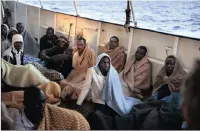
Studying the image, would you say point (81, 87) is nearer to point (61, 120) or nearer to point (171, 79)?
point (171, 79)

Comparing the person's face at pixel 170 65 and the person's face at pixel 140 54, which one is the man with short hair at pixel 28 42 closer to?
the person's face at pixel 140 54

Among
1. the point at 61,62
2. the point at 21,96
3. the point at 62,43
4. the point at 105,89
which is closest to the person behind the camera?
the point at 21,96

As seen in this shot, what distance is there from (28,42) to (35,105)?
232cm

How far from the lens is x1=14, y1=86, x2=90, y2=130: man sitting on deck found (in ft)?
4.96

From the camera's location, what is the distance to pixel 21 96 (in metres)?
2.07

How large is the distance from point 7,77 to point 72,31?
174cm

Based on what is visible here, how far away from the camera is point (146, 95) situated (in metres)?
2.75

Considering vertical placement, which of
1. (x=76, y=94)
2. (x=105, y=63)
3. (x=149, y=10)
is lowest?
(x=76, y=94)

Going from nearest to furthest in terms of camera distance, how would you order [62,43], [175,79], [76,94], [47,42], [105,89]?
1. [105,89]
2. [175,79]
3. [76,94]
4. [62,43]
5. [47,42]

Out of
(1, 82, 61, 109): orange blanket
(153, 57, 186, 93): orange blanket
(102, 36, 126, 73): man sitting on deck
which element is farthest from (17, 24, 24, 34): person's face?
(153, 57, 186, 93): orange blanket

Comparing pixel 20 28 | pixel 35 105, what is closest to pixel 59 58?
pixel 20 28

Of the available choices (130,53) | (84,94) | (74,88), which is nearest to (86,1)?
(130,53)

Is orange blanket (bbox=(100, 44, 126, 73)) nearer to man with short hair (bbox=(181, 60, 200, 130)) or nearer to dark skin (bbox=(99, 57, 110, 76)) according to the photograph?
dark skin (bbox=(99, 57, 110, 76))

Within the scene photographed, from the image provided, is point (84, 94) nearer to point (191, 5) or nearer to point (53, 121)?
point (53, 121)
